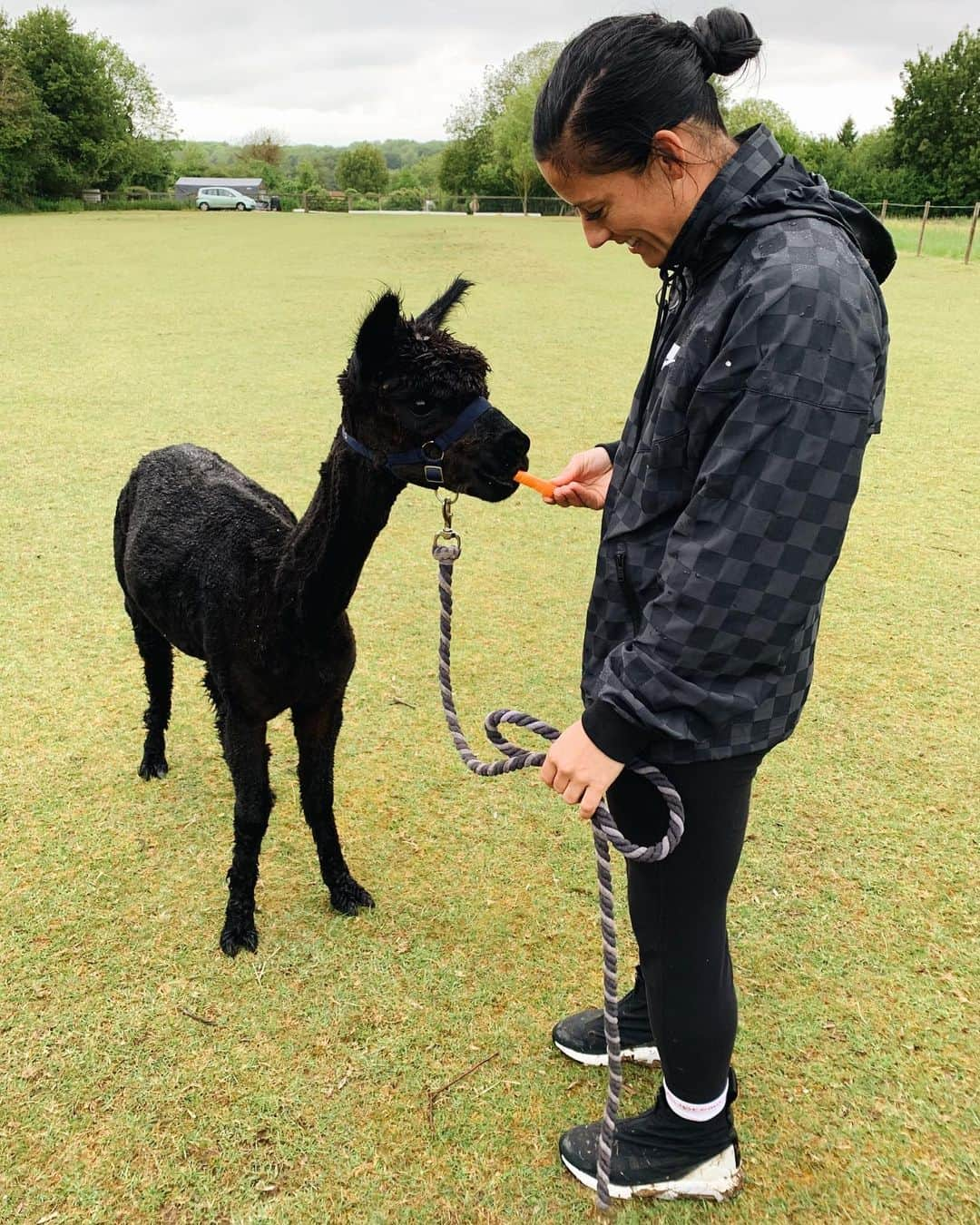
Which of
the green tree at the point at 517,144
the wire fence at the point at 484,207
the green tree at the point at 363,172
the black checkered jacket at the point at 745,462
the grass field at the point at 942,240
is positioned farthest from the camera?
the green tree at the point at 363,172

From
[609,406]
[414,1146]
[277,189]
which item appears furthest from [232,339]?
[277,189]

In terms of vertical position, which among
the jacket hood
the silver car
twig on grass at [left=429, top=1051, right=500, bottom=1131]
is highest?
the silver car

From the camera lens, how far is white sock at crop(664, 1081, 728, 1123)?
2.04 meters

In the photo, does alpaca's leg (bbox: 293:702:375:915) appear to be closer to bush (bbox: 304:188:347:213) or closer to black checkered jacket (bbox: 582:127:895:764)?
black checkered jacket (bbox: 582:127:895:764)

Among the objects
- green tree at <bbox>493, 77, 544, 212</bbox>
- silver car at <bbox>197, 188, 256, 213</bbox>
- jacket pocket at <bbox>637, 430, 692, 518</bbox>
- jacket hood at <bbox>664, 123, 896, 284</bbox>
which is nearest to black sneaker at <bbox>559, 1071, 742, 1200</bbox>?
jacket pocket at <bbox>637, 430, 692, 518</bbox>

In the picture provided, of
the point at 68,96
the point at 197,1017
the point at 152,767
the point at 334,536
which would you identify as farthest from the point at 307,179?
the point at 197,1017

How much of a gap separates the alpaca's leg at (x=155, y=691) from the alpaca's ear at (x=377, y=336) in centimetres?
188

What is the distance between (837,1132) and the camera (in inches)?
90.6

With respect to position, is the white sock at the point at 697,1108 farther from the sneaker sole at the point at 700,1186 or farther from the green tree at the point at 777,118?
the green tree at the point at 777,118

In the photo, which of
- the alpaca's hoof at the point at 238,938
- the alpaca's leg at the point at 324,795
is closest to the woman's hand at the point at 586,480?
the alpaca's leg at the point at 324,795

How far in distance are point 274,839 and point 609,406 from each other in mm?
6838

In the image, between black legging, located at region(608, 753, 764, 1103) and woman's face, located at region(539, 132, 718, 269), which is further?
black legging, located at region(608, 753, 764, 1103)

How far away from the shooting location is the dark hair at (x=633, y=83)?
1391 millimetres

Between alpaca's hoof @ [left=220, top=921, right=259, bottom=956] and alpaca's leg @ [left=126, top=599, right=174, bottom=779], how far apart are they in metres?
1.03
